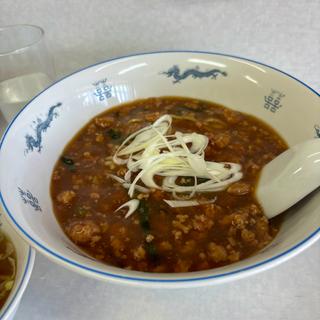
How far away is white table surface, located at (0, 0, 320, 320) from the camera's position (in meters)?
1.02

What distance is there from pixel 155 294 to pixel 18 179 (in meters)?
0.54

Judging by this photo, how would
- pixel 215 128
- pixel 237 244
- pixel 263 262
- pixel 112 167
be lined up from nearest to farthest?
pixel 263 262
pixel 237 244
pixel 112 167
pixel 215 128

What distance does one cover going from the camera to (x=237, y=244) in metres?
1.00

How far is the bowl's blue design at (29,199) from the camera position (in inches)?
40.9

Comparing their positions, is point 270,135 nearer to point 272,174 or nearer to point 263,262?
point 272,174

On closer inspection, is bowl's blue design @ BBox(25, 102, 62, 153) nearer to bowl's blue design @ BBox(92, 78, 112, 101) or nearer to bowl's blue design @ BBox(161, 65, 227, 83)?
bowl's blue design @ BBox(92, 78, 112, 101)

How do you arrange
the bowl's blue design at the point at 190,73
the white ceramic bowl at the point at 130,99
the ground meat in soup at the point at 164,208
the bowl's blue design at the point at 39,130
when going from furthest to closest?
the bowl's blue design at the point at 190,73, the bowl's blue design at the point at 39,130, the ground meat in soup at the point at 164,208, the white ceramic bowl at the point at 130,99

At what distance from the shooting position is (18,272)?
96 centimetres

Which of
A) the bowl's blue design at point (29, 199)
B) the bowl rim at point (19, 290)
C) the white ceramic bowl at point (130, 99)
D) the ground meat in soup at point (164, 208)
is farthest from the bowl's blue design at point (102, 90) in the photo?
the bowl rim at point (19, 290)

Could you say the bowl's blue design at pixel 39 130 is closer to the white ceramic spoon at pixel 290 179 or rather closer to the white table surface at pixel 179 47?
the white table surface at pixel 179 47

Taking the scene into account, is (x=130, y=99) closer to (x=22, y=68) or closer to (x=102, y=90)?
(x=102, y=90)

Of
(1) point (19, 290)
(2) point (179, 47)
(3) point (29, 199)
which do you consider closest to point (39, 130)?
(3) point (29, 199)

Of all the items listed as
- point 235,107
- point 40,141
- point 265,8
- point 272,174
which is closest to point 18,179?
point 40,141

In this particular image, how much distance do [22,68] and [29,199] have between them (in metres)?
0.82
